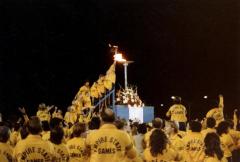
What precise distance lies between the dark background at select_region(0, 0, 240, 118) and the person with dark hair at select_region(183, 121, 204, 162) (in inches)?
532

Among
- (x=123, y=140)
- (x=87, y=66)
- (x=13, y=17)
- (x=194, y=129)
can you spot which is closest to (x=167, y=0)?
(x=13, y=17)

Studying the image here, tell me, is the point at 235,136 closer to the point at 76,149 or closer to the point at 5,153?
the point at 76,149

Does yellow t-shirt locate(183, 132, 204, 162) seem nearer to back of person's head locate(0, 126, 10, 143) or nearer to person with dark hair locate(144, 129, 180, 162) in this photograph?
person with dark hair locate(144, 129, 180, 162)

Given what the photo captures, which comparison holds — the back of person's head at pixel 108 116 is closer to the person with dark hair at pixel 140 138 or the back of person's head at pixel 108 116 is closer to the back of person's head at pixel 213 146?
the back of person's head at pixel 213 146

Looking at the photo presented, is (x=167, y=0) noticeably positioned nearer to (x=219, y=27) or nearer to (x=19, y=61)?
(x=219, y=27)

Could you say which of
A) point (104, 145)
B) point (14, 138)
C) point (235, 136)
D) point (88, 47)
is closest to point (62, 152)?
point (104, 145)

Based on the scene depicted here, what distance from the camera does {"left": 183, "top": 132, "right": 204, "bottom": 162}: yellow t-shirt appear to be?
8.76 meters

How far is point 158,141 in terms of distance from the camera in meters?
7.23

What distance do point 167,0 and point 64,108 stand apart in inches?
695

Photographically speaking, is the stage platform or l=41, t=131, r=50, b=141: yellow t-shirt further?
the stage platform

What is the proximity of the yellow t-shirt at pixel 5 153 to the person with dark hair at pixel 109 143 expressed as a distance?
4.21 ft

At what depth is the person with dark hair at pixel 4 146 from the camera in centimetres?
768

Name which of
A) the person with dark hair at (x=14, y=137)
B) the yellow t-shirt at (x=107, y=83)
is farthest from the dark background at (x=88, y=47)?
the person with dark hair at (x=14, y=137)

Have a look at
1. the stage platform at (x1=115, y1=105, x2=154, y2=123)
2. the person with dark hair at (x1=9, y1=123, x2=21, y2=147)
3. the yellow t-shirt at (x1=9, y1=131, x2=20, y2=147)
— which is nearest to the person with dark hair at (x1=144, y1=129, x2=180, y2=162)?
the person with dark hair at (x1=9, y1=123, x2=21, y2=147)
